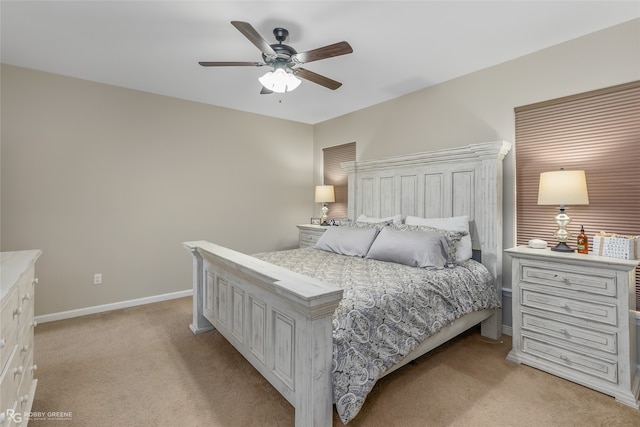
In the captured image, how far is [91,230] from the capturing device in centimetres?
337

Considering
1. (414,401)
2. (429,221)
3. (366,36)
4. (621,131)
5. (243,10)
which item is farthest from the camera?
(429,221)

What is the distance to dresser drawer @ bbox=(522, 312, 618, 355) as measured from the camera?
6.44 feet

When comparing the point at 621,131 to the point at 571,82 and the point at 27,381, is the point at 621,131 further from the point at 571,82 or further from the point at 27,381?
the point at 27,381

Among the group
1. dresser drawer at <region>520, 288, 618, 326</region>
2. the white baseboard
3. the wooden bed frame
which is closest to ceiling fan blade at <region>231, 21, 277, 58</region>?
the wooden bed frame

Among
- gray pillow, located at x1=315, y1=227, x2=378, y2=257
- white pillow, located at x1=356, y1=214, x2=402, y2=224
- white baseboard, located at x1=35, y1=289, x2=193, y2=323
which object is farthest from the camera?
white pillow, located at x1=356, y1=214, x2=402, y2=224

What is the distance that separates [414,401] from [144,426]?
1.60 metres

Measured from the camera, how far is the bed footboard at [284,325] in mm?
1405

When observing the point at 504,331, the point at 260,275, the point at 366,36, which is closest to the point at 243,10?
the point at 366,36

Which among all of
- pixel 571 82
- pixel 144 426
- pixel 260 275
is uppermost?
pixel 571 82

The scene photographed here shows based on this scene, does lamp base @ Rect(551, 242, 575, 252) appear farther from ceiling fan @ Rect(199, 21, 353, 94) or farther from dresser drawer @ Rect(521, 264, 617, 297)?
ceiling fan @ Rect(199, 21, 353, 94)

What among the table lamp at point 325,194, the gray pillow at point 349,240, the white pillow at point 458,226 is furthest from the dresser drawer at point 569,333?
the table lamp at point 325,194

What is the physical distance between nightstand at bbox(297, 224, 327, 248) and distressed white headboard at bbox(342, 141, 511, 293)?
0.51 m

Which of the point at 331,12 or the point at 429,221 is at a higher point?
the point at 331,12

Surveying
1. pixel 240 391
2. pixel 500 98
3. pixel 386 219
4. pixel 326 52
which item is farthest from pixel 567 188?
pixel 240 391
